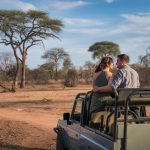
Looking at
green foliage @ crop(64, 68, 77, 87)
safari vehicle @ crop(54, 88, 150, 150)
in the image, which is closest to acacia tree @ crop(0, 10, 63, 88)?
green foliage @ crop(64, 68, 77, 87)

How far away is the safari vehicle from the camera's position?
4621 mm

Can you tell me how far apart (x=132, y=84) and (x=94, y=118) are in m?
0.92

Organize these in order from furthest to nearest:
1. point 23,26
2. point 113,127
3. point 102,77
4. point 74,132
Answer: point 23,26, point 102,77, point 74,132, point 113,127

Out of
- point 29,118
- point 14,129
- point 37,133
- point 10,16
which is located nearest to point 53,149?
point 37,133

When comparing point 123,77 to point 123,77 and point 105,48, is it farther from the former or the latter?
point 105,48

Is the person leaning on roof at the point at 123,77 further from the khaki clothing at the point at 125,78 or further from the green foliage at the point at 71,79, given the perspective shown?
the green foliage at the point at 71,79

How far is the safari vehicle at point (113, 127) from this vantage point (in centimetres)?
462

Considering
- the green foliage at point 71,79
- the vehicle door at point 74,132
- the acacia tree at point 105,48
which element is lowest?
the vehicle door at point 74,132

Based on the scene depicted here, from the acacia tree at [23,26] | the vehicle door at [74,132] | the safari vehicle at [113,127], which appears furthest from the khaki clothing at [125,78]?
the acacia tree at [23,26]

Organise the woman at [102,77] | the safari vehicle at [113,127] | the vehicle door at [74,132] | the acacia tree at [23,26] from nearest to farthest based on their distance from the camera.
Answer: the safari vehicle at [113,127] → the woman at [102,77] → the vehicle door at [74,132] → the acacia tree at [23,26]

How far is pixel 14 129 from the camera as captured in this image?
1100 centimetres

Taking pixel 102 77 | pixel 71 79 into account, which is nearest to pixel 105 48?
pixel 71 79

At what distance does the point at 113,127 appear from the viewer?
4.76 meters

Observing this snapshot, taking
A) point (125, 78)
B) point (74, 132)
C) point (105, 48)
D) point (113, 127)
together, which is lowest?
point (74, 132)
